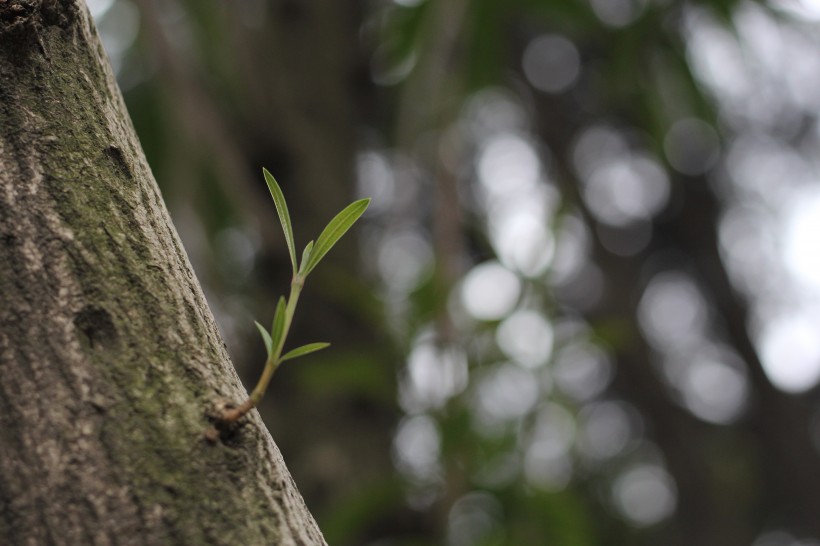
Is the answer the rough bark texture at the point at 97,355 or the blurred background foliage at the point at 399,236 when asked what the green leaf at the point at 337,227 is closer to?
the rough bark texture at the point at 97,355

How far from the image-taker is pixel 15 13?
42 cm

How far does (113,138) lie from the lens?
431 millimetres

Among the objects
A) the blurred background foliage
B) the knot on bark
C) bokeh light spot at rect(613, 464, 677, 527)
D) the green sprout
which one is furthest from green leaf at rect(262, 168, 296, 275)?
bokeh light spot at rect(613, 464, 677, 527)

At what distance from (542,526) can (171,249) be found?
1.36 m

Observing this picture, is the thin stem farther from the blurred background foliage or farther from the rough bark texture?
the blurred background foliage

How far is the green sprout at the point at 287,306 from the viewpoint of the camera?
372 millimetres

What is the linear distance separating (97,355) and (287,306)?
0.10 meters

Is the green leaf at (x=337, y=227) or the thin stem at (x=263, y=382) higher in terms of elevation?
the green leaf at (x=337, y=227)

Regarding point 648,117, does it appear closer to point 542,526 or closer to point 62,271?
point 542,526

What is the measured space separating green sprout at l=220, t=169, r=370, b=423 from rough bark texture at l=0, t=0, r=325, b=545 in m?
0.01

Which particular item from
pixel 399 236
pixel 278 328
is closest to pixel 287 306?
Answer: pixel 278 328

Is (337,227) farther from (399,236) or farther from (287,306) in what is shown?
(399,236)

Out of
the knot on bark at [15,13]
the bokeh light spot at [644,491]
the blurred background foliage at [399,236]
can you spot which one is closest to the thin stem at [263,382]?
the knot on bark at [15,13]

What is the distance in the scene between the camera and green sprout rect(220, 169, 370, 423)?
37 cm
